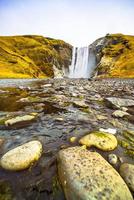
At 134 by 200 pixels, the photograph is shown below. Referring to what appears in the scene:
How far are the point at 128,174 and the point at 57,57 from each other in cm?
11466

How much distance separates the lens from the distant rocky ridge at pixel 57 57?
77088 millimetres

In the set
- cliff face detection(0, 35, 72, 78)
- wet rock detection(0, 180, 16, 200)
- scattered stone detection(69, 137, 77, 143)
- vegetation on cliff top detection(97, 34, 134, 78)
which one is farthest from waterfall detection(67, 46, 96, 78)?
wet rock detection(0, 180, 16, 200)

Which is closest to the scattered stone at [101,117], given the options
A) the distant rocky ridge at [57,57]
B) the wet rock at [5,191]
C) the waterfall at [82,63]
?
the wet rock at [5,191]

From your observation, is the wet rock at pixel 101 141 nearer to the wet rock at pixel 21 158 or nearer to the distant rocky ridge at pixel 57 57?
the wet rock at pixel 21 158

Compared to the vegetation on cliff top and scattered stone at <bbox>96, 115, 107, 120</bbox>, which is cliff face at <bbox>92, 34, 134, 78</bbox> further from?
scattered stone at <bbox>96, 115, 107, 120</bbox>

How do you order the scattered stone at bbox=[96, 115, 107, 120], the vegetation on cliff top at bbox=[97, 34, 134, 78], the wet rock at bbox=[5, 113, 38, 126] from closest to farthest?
the wet rock at bbox=[5, 113, 38, 126] → the scattered stone at bbox=[96, 115, 107, 120] → the vegetation on cliff top at bbox=[97, 34, 134, 78]

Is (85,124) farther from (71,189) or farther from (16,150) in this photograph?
(71,189)

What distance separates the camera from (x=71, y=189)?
2.75m

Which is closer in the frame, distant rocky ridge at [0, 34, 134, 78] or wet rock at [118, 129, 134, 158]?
wet rock at [118, 129, 134, 158]

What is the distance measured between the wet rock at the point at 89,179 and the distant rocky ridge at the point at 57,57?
227 feet

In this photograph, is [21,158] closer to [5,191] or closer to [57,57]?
[5,191]

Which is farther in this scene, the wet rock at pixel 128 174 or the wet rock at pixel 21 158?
the wet rock at pixel 21 158

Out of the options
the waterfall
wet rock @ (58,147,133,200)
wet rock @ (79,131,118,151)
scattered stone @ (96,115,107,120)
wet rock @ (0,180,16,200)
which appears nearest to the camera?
wet rock @ (58,147,133,200)

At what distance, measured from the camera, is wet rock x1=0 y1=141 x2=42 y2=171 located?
3.42m
